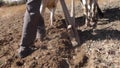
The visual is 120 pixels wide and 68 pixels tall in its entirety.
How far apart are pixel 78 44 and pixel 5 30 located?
189 centimetres

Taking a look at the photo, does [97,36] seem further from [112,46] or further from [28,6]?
[28,6]

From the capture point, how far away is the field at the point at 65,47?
6277mm

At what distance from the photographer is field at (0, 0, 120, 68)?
6.28 m

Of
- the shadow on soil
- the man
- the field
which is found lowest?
the shadow on soil

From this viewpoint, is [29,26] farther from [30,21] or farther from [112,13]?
[112,13]

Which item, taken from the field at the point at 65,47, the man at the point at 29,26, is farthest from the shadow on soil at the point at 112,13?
the man at the point at 29,26

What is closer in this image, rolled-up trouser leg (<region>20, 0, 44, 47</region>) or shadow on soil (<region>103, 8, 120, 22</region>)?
rolled-up trouser leg (<region>20, 0, 44, 47</region>)

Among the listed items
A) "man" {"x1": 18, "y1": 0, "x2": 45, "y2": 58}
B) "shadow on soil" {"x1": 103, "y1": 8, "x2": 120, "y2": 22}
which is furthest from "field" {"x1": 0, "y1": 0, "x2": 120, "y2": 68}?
"man" {"x1": 18, "y1": 0, "x2": 45, "y2": 58}

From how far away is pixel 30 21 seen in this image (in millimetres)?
6414

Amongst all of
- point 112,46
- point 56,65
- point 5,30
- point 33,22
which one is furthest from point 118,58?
point 5,30

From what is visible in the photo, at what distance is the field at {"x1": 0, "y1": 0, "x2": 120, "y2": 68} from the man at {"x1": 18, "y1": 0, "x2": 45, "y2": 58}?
0.13 metres

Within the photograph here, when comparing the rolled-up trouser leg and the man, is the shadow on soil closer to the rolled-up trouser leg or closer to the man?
the man

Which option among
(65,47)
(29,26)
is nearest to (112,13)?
(65,47)

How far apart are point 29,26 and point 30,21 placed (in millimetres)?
86
